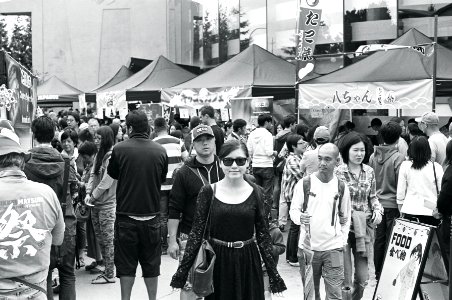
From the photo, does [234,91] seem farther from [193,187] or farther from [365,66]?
[193,187]

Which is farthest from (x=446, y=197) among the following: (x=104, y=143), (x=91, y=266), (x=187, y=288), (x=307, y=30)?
(x=307, y=30)

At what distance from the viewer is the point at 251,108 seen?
13844 millimetres

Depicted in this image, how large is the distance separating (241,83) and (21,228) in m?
11.5

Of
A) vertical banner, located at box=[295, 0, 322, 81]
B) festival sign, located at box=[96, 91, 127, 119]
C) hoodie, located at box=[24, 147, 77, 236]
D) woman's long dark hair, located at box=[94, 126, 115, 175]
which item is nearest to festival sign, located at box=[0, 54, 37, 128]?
woman's long dark hair, located at box=[94, 126, 115, 175]

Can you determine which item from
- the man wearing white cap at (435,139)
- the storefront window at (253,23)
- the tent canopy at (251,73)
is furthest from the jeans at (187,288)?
the storefront window at (253,23)

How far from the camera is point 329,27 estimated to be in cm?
2027

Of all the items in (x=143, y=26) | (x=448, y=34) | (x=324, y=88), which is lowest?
(x=324, y=88)

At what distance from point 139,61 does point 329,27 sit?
980cm

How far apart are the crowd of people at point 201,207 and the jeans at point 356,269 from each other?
10mm

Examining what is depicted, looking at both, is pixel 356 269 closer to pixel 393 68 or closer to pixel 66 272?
pixel 66 272

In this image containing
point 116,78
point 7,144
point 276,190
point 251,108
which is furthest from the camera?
point 116,78

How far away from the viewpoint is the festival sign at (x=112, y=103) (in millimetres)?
18688

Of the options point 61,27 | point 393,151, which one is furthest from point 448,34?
point 61,27

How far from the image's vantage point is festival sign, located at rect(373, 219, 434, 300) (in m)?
5.81
